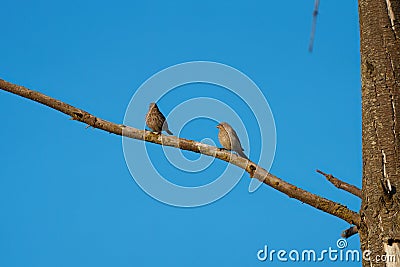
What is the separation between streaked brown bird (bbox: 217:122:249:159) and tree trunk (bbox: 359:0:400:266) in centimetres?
242

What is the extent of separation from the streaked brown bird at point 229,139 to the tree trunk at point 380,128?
95.4 inches

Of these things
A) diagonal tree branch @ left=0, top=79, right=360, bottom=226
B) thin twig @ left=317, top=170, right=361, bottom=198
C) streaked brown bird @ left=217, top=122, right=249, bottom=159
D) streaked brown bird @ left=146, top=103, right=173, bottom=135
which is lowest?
thin twig @ left=317, top=170, right=361, bottom=198

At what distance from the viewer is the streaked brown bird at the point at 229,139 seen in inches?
233

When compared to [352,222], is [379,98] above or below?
above

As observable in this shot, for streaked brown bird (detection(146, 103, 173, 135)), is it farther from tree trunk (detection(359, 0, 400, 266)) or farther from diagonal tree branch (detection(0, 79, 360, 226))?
tree trunk (detection(359, 0, 400, 266))

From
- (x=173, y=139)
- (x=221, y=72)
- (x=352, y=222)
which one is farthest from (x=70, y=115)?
(x=352, y=222)

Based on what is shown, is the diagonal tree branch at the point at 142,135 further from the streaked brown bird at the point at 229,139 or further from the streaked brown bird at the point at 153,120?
the streaked brown bird at the point at 153,120

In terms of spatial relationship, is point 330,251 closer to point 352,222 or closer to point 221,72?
point 352,222

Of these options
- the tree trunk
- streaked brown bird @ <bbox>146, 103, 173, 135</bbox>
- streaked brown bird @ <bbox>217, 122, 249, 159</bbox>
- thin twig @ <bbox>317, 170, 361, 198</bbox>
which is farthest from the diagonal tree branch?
streaked brown bird @ <bbox>146, 103, 173, 135</bbox>

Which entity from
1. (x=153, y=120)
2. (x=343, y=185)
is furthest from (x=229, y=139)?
(x=343, y=185)

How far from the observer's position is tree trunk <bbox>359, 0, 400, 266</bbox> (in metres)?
2.92

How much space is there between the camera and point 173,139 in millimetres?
3816

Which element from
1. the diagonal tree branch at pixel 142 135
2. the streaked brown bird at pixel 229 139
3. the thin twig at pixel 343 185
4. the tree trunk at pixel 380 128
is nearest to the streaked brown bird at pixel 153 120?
the streaked brown bird at pixel 229 139

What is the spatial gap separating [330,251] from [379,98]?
144cm
